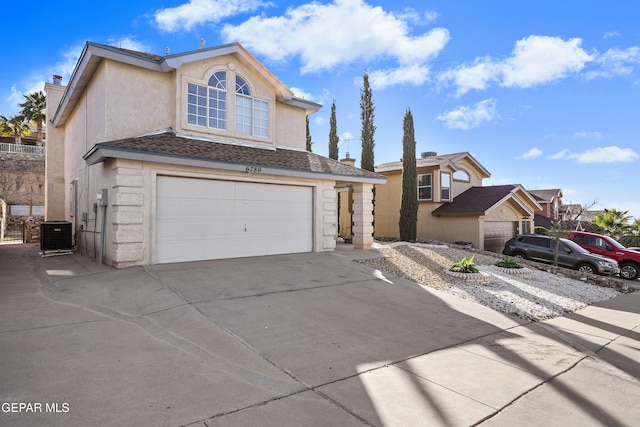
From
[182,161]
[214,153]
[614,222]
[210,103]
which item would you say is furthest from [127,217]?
[614,222]

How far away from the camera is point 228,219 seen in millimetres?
11031

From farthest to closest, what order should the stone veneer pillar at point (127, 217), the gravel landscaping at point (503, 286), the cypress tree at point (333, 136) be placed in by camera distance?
the cypress tree at point (333, 136)
the stone veneer pillar at point (127, 217)
the gravel landscaping at point (503, 286)

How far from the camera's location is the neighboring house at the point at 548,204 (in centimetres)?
3488

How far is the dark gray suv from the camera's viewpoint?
14883 mm

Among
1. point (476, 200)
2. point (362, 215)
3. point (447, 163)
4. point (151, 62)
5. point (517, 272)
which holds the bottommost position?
point (517, 272)

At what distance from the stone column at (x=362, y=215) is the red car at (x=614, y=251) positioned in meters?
11.2

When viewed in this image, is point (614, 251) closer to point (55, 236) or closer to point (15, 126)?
point (55, 236)

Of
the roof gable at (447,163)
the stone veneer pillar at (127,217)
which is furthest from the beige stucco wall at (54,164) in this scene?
the roof gable at (447,163)

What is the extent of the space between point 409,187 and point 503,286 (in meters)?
11.0

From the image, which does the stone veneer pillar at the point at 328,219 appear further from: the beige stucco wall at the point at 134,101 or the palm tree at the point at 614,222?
the palm tree at the point at 614,222

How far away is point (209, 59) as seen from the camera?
1234 cm

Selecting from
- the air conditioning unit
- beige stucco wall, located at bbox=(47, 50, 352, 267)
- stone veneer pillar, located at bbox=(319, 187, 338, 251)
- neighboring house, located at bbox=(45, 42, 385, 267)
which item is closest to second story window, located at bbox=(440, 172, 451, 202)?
neighboring house, located at bbox=(45, 42, 385, 267)

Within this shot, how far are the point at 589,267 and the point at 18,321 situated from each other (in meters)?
18.7

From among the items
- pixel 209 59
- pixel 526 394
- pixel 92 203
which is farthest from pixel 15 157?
pixel 526 394
